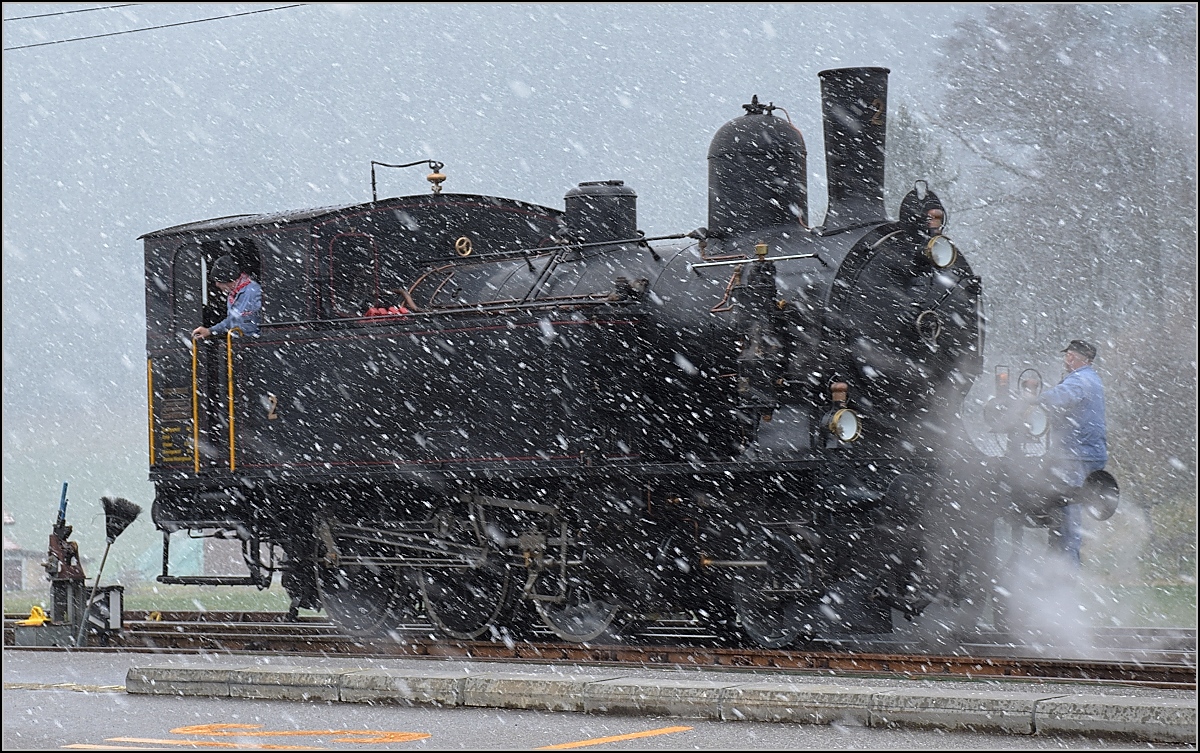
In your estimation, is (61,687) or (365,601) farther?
(365,601)

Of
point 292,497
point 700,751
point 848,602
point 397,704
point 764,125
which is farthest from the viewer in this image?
point 292,497

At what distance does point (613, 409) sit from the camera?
10359 millimetres

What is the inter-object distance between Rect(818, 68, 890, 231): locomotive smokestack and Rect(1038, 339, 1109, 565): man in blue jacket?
172 centimetres

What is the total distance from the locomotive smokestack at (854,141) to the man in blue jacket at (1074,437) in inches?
67.7

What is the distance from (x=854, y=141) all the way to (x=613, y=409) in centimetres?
239

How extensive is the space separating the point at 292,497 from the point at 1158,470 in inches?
474

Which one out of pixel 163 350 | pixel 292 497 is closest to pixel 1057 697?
pixel 292 497

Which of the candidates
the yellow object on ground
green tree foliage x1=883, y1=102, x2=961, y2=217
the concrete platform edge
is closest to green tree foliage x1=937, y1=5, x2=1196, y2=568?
green tree foliage x1=883, y1=102, x2=961, y2=217

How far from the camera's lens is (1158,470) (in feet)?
63.5

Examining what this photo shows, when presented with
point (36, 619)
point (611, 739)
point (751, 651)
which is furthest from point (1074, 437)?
point (36, 619)

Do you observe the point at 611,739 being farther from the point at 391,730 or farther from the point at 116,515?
the point at 116,515

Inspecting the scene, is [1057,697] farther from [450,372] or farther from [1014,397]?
[450,372]

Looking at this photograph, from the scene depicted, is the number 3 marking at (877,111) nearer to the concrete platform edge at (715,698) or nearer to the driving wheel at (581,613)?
the driving wheel at (581,613)

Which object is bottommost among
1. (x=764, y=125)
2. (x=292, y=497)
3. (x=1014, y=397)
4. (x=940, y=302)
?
(x=292, y=497)
